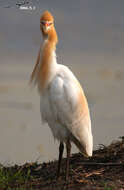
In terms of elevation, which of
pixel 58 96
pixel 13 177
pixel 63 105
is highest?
pixel 58 96

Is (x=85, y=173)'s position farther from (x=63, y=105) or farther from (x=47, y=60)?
(x=47, y=60)

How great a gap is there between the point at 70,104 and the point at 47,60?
0.76 m

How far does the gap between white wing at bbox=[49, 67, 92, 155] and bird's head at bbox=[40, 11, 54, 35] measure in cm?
64

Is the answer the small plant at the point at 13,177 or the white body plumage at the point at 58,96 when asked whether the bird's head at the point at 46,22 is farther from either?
the small plant at the point at 13,177

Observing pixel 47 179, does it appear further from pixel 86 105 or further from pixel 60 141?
pixel 86 105

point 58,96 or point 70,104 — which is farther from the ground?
point 58,96

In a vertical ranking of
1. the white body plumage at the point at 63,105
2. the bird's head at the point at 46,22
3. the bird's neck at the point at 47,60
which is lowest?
the white body plumage at the point at 63,105

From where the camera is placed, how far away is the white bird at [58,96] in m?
5.77

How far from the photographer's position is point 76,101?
589 cm

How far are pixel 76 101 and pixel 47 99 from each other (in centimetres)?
44

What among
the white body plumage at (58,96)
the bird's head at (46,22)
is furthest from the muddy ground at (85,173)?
the bird's head at (46,22)

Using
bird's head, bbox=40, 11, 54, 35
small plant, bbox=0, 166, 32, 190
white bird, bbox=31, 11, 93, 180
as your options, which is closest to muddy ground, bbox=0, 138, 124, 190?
small plant, bbox=0, 166, 32, 190

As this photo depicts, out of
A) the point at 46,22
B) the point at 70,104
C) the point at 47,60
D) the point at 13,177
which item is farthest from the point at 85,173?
the point at 46,22

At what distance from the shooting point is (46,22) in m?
5.83
